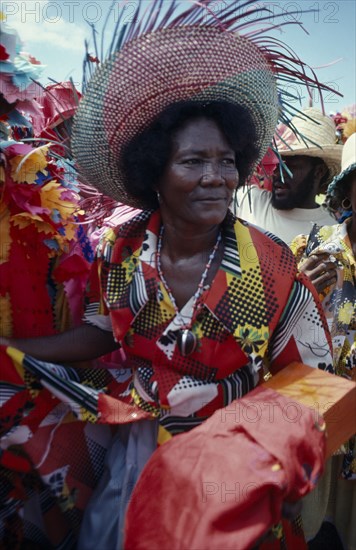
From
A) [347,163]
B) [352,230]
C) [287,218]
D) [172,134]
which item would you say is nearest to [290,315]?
[172,134]

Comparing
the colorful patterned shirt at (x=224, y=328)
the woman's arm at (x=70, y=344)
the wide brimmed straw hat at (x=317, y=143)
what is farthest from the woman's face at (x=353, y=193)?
the woman's arm at (x=70, y=344)

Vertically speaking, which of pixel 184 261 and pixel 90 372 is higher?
pixel 184 261

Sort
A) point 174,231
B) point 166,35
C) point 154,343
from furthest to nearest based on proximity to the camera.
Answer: point 174,231 < point 154,343 < point 166,35

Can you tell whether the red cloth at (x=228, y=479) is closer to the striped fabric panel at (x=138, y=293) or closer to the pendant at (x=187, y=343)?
the pendant at (x=187, y=343)

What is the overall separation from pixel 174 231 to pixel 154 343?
40 cm

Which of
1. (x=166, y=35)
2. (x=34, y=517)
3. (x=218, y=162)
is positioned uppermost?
(x=166, y=35)

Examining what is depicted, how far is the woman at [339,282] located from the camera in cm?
220

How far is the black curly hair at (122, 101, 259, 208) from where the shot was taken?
5.39ft

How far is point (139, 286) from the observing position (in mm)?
1686

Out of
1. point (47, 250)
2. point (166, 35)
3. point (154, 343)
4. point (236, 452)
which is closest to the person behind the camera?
point (236, 452)

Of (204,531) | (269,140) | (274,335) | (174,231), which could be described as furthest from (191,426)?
(269,140)

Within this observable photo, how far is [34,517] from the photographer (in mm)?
1769

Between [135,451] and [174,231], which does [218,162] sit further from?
[135,451]

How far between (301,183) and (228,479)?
2.75m
